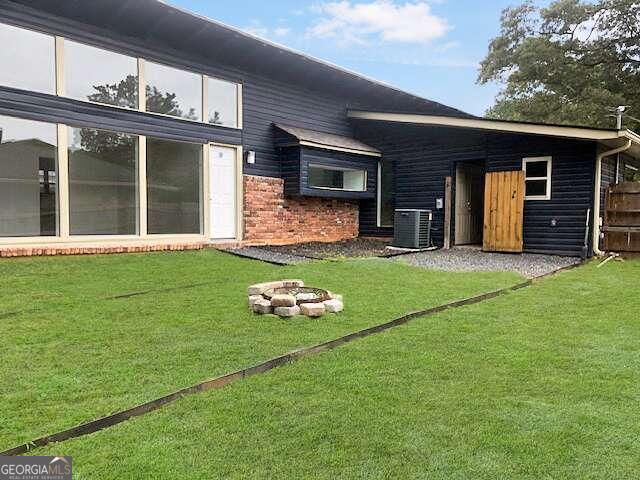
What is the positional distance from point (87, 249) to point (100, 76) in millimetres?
2948

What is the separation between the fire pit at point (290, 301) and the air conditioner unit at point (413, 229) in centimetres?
617

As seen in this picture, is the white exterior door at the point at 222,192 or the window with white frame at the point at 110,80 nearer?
the window with white frame at the point at 110,80

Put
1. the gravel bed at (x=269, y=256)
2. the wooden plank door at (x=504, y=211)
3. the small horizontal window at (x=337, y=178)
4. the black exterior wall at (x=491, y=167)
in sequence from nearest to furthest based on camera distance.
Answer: the gravel bed at (x=269, y=256)
the black exterior wall at (x=491, y=167)
the wooden plank door at (x=504, y=211)
the small horizontal window at (x=337, y=178)

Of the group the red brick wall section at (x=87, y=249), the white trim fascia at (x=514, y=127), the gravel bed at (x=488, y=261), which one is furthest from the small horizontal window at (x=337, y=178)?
the red brick wall section at (x=87, y=249)

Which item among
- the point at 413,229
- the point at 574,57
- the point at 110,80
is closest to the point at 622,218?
the point at 413,229

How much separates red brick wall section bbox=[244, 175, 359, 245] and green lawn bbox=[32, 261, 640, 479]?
7.21 metres

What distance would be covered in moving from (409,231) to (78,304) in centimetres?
759

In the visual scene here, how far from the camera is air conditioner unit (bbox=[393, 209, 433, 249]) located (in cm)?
1098

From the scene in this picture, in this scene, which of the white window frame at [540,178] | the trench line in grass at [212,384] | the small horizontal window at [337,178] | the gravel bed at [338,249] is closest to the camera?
the trench line in grass at [212,384]

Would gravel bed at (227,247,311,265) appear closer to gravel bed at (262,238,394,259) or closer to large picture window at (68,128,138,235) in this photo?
gravel bed at (262,238,394,259)

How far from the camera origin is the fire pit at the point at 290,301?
4.58 metres

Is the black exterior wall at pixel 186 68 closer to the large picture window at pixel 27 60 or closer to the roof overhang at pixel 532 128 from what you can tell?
the large picture window at pixel 27 60

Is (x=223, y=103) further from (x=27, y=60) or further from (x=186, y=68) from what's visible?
(x=27, y=60)

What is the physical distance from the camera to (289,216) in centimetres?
1158
